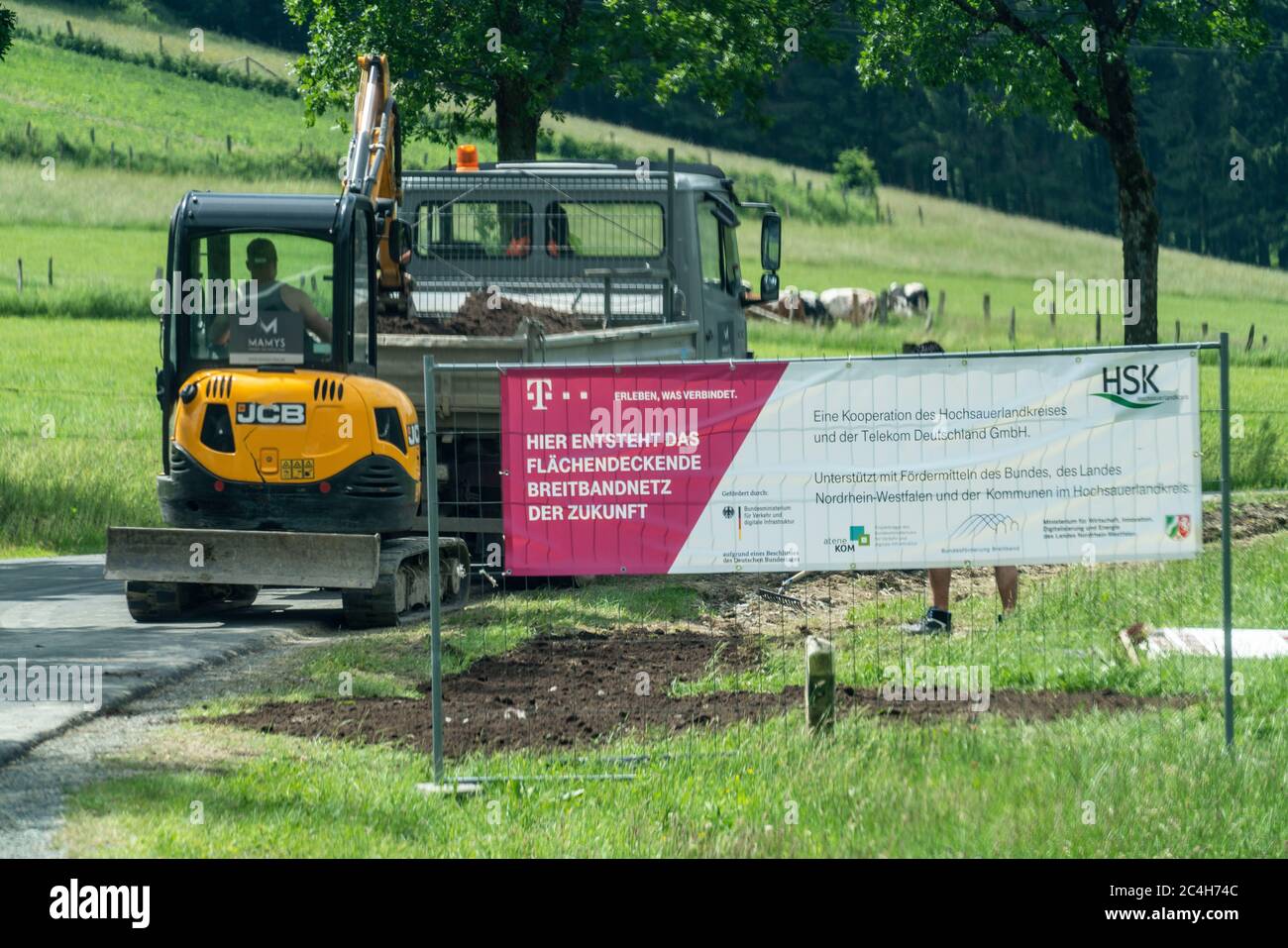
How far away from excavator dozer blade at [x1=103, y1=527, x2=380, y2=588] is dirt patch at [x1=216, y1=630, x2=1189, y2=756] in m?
1.81

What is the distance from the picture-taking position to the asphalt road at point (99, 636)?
9883 millimetres

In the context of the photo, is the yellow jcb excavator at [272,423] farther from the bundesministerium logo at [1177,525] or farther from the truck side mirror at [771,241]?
the bundesministerium logo at [1177,525]

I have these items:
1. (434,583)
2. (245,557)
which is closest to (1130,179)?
(245,557)

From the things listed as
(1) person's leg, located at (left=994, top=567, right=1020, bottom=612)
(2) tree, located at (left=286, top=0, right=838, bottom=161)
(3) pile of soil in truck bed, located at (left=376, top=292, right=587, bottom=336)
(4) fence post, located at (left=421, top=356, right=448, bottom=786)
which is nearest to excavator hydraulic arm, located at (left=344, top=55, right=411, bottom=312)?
(3) pile of soil in truck bed, located at (left=376, top=292, right=587, bottom=336)

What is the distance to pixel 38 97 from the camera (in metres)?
73.6

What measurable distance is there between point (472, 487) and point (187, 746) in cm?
599

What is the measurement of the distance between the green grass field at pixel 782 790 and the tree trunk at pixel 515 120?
631 inches

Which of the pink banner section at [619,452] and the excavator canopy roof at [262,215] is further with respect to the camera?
the excavator canopy roof at [262,215]

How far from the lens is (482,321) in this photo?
611 inches

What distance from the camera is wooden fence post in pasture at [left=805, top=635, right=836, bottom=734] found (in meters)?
8.80

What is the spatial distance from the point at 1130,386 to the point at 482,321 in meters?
7.75

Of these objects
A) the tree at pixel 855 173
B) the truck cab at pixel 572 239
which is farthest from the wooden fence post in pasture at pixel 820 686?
the tree at pixel 855 173

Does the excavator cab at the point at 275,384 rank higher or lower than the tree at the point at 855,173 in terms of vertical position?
lower
